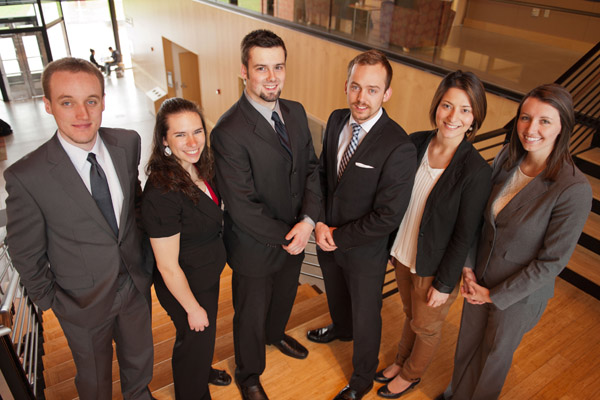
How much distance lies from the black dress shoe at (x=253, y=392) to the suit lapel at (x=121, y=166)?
1331 mm

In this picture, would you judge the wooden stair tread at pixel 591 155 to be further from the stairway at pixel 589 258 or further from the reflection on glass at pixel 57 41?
the reflection on glass at pixel 57 41

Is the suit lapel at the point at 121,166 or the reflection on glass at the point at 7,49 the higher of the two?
the suit lapel at the point at 121,166

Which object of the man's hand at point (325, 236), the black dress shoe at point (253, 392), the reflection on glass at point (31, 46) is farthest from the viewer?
the reflection on glass at point (31, 46)

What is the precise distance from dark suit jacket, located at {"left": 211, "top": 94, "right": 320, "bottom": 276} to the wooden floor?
891 mm

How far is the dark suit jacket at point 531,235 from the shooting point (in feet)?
6.10

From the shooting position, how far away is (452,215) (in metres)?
2.13

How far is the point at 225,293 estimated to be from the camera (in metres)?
4.95

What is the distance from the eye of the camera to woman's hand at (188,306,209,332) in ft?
7.49

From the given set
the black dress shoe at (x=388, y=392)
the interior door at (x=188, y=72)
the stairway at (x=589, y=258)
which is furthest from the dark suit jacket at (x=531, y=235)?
the interior door at (x=188, y=72)

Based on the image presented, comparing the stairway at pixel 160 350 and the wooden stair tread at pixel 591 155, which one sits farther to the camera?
the wooden stair tread at pixel 591 155

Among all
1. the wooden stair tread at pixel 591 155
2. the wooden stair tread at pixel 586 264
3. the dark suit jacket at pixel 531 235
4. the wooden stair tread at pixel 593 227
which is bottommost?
the wooden stair tread at pixel 586 264

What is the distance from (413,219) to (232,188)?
1.05 m

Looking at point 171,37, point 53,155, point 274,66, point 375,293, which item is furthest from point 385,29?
point 171,37

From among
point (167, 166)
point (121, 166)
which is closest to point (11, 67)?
point (121, 166)
